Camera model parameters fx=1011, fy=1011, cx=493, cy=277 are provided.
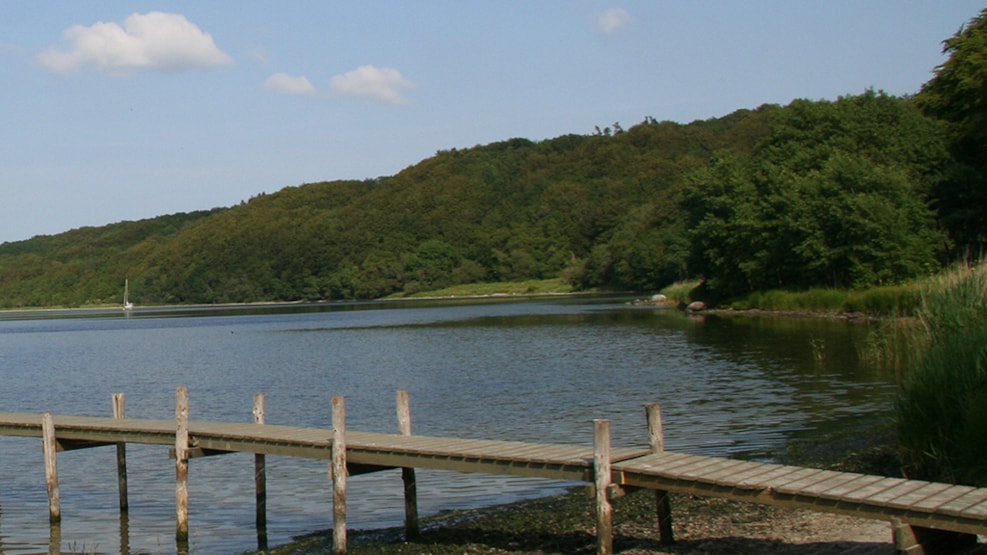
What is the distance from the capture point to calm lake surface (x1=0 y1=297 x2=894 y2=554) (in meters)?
16.3

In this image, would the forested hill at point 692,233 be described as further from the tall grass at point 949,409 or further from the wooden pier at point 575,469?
the wooden pier at point 575,469

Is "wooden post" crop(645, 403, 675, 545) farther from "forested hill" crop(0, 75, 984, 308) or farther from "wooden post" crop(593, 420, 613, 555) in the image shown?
"forested hill" crop(0, 75, 984, 308)

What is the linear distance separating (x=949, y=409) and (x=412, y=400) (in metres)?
18.5

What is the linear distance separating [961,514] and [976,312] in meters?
6.67

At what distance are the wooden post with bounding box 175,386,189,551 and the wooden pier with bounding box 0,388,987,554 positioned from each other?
15 mm

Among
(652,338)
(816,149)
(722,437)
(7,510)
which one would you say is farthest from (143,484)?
(816,149)

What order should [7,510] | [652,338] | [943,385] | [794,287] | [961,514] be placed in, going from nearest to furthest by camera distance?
1. [961,514]
2. [943,385]
3. [7,510]
4. [652,338]
5. [794,287]

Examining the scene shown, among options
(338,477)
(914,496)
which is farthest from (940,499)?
(338,477)

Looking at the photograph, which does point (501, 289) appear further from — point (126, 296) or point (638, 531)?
point (638, 531)

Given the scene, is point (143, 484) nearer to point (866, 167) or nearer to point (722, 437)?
point (722, 437)

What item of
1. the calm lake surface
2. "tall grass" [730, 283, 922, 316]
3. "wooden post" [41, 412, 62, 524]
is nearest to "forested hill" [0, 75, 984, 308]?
"tall grass" [730, 283, 922, 316]

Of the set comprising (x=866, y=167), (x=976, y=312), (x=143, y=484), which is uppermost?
(x=866, y=167)

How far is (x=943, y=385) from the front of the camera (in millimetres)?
13102

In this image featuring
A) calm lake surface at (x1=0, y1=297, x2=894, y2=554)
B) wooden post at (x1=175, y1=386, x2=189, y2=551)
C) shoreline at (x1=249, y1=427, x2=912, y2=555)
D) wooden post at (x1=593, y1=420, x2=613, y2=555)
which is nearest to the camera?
wooden post at (x1=593, y1=420, x2=613, y2=555)
